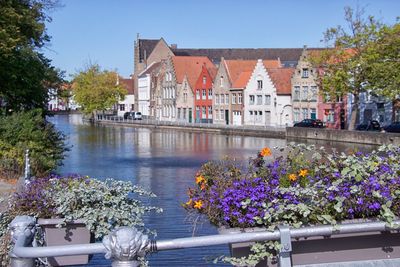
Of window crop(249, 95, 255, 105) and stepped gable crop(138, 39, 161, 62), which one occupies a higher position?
stepped gable crop(138, 39, 161, 62)

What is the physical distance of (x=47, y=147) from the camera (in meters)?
18.7

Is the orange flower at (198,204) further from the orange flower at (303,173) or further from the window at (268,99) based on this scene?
the window at (268,99)

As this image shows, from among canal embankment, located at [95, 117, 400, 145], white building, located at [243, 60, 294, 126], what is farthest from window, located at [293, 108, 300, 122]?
canal embankment, located at [95, 117, 400, 145]

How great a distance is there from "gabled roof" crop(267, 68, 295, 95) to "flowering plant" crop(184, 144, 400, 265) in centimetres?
6376

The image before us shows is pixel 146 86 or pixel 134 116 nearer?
pixel 134 116

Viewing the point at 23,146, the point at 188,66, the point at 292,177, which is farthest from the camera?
the point at 188,66

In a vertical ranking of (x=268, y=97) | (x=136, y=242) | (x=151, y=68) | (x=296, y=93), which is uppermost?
(x=151, y=68)

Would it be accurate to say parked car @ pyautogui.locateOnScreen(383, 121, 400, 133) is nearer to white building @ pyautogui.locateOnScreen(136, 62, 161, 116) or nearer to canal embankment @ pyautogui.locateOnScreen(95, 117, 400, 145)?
Answer: canal embankment @ pyautogui.locateOnScreen(95, 117, 400, 145)

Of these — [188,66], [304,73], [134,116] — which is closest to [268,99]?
[304,73]

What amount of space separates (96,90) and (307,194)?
99.0m

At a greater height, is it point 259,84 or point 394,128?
point 259,84

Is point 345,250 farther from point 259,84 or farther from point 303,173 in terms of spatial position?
point 259,84

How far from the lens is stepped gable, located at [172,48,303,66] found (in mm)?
125750

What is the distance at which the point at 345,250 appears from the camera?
4734 millimetres
